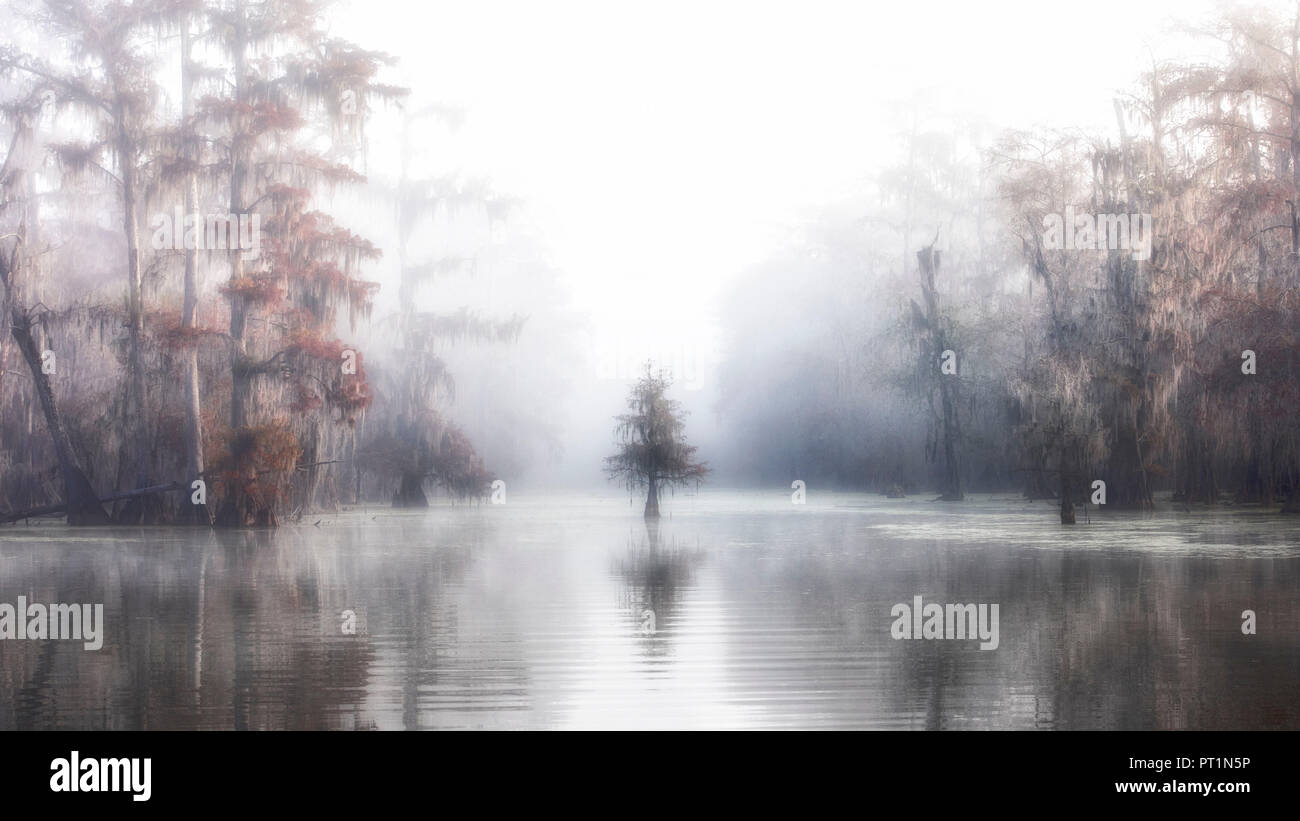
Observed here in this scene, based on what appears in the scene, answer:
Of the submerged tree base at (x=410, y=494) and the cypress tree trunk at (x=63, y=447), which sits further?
the submerged tree base at (x=410, y=494)

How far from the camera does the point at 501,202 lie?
37906 mm

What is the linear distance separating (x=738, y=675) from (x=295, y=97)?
2195cm

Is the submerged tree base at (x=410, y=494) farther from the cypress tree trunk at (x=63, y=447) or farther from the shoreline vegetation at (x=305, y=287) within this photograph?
the cypress tree trunk at (x=63, y=447)

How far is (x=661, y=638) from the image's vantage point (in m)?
9.10

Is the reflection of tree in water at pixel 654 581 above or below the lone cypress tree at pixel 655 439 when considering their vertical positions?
below

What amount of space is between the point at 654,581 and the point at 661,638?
13.9ft

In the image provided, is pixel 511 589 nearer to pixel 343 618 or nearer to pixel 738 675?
pixel 343 618

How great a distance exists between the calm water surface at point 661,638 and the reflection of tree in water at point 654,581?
6 centimetres

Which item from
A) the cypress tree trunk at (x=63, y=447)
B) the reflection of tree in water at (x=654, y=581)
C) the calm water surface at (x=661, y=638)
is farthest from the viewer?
the cypress tree trunk at (x=63, y=447)

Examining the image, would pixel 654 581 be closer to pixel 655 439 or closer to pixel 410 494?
pixel 655 439

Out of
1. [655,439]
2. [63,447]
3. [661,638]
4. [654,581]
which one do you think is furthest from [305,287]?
[661,638]

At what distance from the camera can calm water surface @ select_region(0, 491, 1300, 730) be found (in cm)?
638

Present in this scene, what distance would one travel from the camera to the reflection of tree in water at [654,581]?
31.7 feet

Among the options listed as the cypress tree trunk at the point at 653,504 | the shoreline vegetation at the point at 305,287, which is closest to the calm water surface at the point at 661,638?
the shoreline vegetation at the point at 305,287
